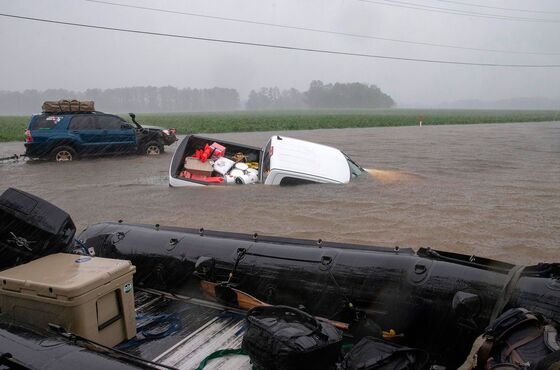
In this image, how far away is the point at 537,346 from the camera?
7.44ft

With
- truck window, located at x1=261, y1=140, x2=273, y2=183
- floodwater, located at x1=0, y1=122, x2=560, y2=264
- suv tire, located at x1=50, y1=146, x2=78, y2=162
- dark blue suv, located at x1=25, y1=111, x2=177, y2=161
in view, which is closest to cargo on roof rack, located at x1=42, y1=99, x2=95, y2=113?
dark blue suv, located at x1=25, y1=111, x2=177, y2=161

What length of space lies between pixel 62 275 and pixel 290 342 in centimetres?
153

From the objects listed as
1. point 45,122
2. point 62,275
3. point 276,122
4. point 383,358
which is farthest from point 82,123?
point 276,122

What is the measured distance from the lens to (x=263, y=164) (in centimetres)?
1036

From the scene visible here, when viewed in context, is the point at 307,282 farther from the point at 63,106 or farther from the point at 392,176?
the point at 63,106

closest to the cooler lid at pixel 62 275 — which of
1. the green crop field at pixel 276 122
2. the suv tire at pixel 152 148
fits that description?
the suv tire at pixel 152 148

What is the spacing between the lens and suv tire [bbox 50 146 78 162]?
1708 cm

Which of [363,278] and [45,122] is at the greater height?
[45,122]

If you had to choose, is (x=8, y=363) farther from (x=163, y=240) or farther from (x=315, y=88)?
(x=315, y=88)

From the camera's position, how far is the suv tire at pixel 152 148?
62.0 ft

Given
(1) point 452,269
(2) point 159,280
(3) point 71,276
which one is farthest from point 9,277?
(1) point 452,269

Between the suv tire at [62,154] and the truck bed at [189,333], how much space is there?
14.3 m

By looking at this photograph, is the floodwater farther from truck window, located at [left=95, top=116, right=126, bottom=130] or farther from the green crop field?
the green crop field

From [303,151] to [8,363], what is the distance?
8282mm
